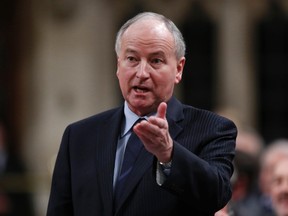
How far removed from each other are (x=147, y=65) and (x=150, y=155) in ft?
1.23

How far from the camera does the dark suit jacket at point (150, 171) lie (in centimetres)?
541

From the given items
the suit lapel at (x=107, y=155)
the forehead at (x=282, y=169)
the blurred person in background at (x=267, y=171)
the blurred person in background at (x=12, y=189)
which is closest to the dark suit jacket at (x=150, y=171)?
the suit lapel at (x=107, y=155)

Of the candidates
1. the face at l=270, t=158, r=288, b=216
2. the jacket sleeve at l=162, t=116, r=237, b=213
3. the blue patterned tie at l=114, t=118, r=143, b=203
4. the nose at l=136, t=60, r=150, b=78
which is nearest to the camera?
the jacket sleeve at l=162, t=116, r=237, b=213

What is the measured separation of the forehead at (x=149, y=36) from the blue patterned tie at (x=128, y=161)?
32 cm

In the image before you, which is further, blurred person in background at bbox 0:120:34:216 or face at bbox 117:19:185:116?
blurred person in background at bbox 0:120:34:216

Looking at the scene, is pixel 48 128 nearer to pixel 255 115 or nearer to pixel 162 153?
pixel 255 115

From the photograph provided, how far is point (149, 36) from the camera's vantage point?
18.5ft

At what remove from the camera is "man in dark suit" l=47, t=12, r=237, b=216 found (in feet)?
17.8

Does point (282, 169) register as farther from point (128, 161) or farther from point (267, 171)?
point (128, 161)

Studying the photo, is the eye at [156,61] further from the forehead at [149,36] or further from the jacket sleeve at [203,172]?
the jacket sleeve at [203,172]

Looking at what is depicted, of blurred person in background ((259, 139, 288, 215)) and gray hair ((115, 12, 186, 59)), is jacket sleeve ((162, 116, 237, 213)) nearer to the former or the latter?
gray hair ((115, 12, 186, 59))

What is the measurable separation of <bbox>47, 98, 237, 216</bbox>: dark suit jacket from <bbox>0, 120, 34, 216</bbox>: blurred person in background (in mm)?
7478

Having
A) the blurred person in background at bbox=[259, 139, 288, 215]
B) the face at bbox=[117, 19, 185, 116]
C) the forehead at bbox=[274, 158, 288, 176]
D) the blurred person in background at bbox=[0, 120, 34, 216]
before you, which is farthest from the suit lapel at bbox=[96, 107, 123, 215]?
the blurred person in background at bbox=[0, 120, 34, 216]

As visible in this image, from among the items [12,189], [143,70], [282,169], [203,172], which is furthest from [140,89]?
[12,189]
